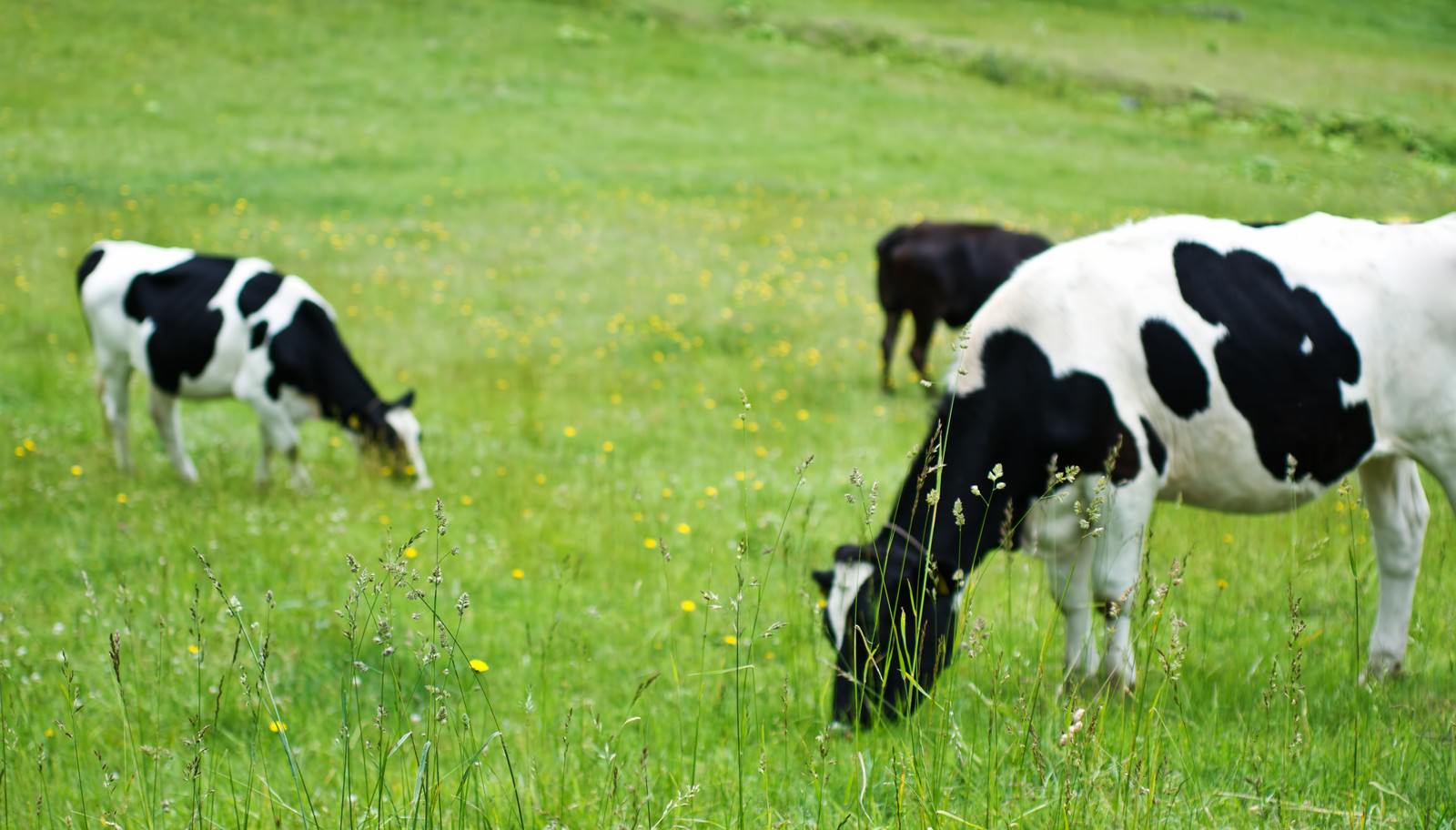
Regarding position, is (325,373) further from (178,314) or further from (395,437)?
(178,314)

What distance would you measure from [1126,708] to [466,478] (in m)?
5.66

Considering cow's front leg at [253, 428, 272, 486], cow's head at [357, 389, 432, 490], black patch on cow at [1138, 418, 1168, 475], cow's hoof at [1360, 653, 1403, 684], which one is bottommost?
cow's front leg at [253, 428, 272, 486]

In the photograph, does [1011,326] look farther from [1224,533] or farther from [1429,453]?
[1224,533]

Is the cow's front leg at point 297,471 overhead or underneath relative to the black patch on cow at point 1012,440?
underneath

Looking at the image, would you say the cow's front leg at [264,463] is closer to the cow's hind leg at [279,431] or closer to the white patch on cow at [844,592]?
the cow's hind leg at [279,431]

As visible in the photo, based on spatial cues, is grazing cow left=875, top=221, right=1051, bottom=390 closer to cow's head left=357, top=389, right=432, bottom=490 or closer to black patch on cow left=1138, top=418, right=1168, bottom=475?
→ cow's head left=357, top=389, right=432, bottom=490

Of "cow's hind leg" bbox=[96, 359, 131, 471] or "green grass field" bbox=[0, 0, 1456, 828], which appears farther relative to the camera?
"cow's hind leg" bbox=[96, 359, 131, 471]

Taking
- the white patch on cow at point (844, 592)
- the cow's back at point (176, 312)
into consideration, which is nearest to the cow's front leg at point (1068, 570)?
A: the white patch on cow at point (844, 592)

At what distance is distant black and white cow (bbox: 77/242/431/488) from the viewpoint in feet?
29.2

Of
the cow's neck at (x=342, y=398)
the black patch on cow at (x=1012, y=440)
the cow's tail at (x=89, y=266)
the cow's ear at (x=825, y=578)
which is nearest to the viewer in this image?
the cow's ear at (x=825, y=578)

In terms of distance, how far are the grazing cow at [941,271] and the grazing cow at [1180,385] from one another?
7.57m

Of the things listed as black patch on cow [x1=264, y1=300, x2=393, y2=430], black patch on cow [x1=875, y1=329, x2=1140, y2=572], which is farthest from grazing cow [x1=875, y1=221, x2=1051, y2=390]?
black patch on cow [x1=875, y1=329, x2=1140, y2=572]

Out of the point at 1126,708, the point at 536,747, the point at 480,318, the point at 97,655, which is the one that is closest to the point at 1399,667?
the point at 1126,708

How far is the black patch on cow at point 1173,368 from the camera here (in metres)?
4.82
